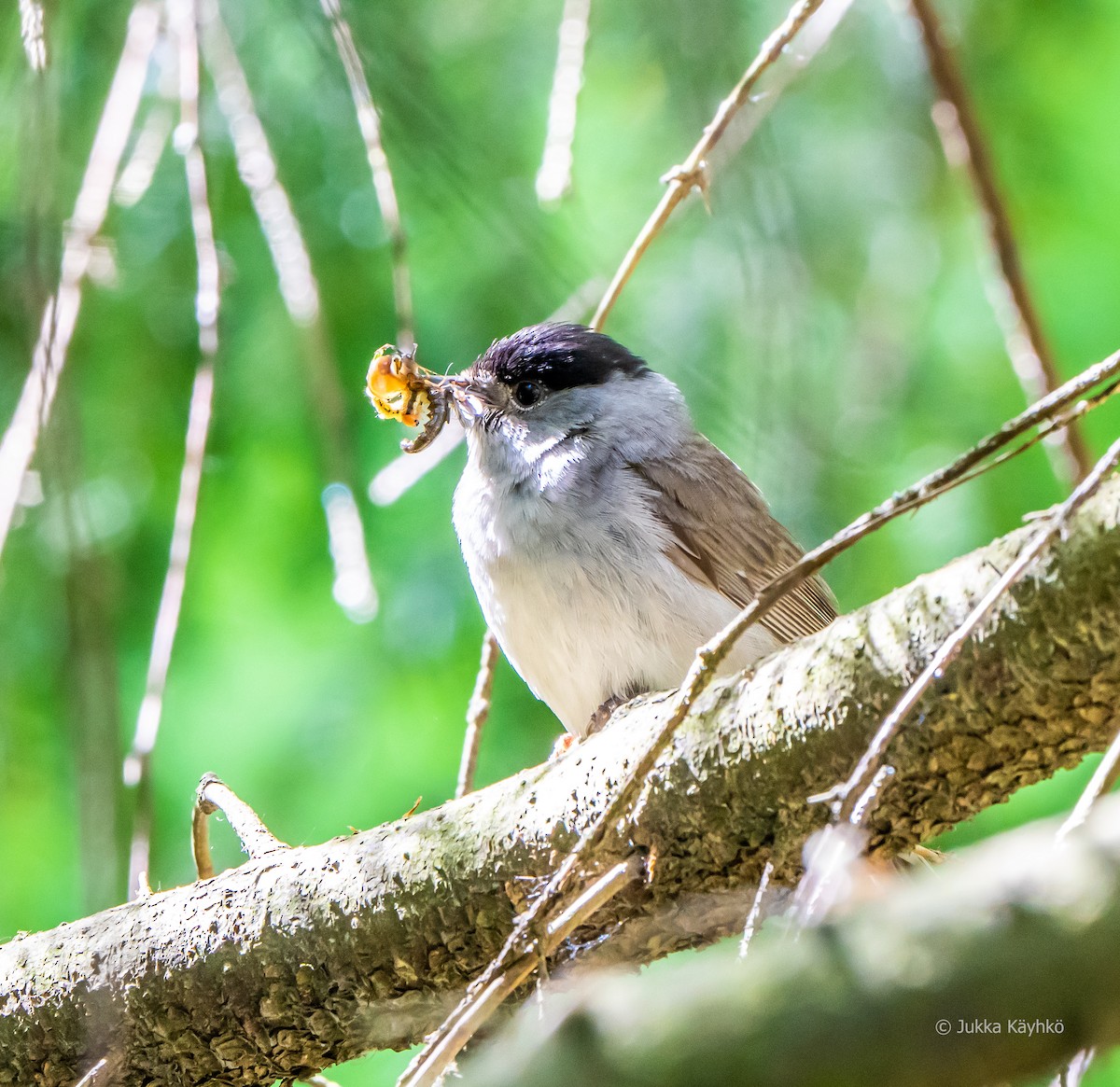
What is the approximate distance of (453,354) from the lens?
434cm

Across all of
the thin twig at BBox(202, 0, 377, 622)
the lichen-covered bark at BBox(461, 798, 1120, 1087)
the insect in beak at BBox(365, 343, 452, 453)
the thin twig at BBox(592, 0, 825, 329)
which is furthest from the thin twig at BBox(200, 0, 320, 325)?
the lichen-covered bark at BBox(461, 798, 1120, 1087)

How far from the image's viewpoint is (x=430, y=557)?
4504mm

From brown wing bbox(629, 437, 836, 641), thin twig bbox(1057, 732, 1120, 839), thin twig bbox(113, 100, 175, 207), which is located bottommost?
thin twig bbox(1057, 732, 1120, 839)

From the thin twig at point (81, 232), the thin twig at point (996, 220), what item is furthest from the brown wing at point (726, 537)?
the thin twig at point (81, 232)

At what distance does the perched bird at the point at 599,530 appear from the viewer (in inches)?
122

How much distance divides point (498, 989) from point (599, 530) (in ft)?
6.50

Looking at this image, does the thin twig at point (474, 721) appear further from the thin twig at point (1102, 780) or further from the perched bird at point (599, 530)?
the thin twig at point (1102, 780)

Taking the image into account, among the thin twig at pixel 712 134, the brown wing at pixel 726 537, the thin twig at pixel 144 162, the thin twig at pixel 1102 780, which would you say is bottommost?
the thin twig at pixel 1102 780

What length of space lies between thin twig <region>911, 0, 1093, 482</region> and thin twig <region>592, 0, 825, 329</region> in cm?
38

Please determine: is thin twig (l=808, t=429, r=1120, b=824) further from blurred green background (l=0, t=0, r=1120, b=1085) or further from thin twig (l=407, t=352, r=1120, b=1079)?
blurred green background (l=0, t=0, r=1120, b=1085)

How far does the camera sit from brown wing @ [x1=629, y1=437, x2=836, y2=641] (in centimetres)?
342

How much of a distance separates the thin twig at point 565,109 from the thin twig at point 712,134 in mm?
166

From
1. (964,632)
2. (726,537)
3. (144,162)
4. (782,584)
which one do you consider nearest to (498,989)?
(782,584)

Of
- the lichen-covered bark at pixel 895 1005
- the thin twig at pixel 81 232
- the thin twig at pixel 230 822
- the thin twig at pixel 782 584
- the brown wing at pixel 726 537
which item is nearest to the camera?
the lichen-covered bark at pixel 895 1005
